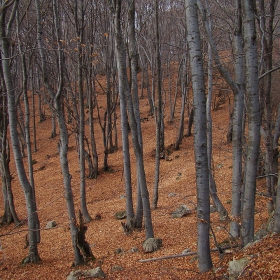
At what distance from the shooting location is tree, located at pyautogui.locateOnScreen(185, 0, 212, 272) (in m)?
3.70

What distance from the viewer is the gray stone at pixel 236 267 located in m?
3.58

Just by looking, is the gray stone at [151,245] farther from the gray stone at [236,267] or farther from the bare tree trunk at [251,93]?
the bare tree trunk at [251,93]

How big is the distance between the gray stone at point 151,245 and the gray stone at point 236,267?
268cm

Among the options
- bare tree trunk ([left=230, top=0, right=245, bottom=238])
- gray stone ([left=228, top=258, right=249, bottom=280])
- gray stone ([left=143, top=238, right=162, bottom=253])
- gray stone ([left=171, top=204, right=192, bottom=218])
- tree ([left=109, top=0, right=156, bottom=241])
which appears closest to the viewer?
gray stone ([left=228, top=258, right=249, bottom=280])

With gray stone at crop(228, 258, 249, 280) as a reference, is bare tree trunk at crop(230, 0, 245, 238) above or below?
above

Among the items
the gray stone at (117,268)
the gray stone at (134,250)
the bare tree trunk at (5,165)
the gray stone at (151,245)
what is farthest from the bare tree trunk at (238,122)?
the bare tree trunk at (5,165)

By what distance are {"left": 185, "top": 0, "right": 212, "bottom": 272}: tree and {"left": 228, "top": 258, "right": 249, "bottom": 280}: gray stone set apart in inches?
15.7

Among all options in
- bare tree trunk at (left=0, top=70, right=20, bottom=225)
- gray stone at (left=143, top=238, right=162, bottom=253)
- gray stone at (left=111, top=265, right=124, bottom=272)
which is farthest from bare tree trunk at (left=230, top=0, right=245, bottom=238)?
bare tree trunk at (left=0, top=70, right=20, bottom=225)

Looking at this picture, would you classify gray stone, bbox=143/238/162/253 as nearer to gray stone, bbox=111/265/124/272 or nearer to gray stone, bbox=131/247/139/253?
gray stone, bbox=131/247/139/253

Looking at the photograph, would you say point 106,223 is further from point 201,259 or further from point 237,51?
point 237,51

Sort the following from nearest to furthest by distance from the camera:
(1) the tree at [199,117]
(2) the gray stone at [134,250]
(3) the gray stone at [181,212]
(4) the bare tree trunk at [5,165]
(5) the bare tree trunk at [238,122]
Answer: (1) the tree at [199,117] → (5) the bare tree trunk at [238,122] → (2) the gray stone at [134,250] → (3) the gray stone at [181,212] → (4) the bare tree trunk at [5,165]

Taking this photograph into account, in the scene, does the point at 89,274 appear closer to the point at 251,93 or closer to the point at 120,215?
the point at 251,93

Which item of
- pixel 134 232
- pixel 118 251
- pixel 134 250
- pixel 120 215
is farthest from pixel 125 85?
pixel 120 215

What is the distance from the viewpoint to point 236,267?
12.0ft
